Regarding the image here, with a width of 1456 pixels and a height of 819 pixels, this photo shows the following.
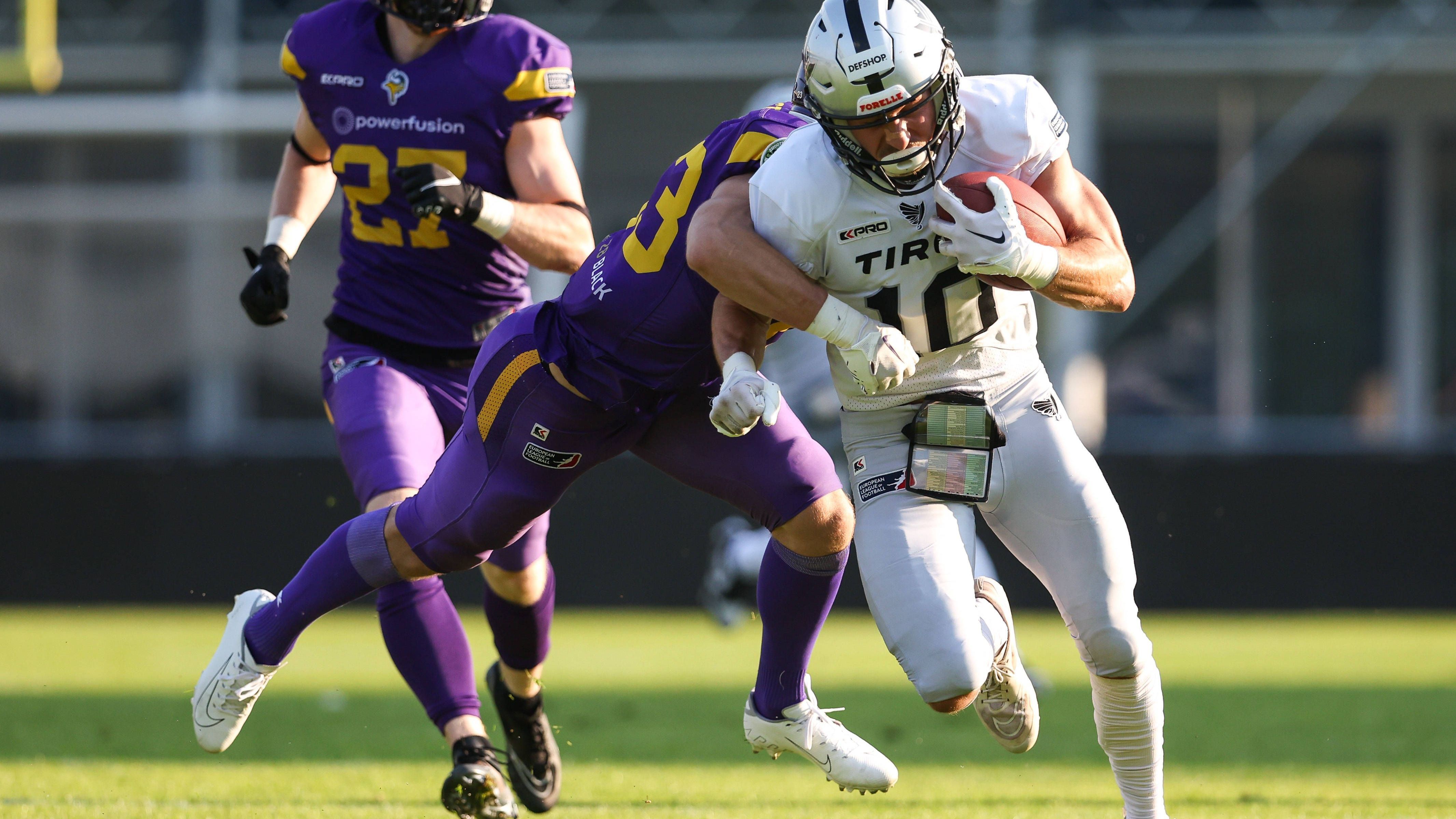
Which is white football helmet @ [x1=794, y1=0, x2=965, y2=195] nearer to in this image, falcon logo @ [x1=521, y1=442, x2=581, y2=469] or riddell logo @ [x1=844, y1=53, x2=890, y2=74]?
riddell logo @ [x1=844, y1=53, x2=890, y2=74]

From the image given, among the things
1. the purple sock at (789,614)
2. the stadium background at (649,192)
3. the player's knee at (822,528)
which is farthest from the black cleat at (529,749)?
the stadium background at (649,192)

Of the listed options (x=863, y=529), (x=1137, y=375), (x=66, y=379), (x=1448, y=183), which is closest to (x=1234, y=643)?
(x=1137, y=375)

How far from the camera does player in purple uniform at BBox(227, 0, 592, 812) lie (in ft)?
13.7

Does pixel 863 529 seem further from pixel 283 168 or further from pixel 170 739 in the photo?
pixel 170 739

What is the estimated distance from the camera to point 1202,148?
1437cm

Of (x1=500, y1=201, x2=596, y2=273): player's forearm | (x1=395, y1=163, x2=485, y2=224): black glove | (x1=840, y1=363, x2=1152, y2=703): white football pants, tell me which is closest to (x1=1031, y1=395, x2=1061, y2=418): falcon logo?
(x1=840, y1=363, x2=1152, y2=703): white football pants

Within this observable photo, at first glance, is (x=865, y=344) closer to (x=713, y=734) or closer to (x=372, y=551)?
(x=372, y=551)

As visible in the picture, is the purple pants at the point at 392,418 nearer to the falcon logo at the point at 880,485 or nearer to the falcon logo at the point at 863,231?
the falcon logo at the point at 880,485

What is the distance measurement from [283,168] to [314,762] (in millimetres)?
1781

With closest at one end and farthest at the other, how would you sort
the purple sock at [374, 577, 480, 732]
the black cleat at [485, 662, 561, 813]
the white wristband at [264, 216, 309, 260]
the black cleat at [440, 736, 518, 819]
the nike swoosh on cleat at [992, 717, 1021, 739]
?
the black cleat at [440, 736, 518, 819]
the nike swoosh on cleat at [992, 717, 1021, 739]
the purple sock at [374, 577, 480, 732]
the black cleat at [485, 662, 561, 813]
the white wristband at [264, 216, 309, 260]

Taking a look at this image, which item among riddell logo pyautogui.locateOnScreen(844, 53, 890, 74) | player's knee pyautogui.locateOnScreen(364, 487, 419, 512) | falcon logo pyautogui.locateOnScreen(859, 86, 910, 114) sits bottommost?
player's knee pyautogui.locateOnScreen(364, 487, 419, 512)

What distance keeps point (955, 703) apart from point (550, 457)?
40.1 inches

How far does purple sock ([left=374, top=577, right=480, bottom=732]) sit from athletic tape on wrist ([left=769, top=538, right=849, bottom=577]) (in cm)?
82

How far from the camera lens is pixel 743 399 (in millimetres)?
3354
